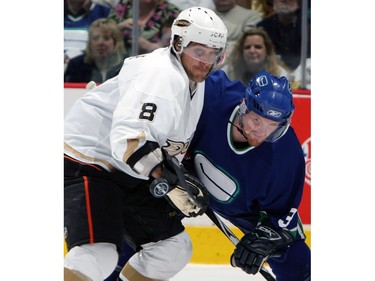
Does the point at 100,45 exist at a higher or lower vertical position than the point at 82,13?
lower

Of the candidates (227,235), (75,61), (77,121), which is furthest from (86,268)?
(75,61)

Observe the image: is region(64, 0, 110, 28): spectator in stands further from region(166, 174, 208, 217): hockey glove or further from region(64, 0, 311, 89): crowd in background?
region(166, 174, 208, 217): hockey glove

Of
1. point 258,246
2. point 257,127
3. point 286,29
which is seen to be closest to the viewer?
point 257,127

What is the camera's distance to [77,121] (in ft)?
8.71

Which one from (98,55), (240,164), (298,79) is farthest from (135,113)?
(298,79)

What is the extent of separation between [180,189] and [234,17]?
33.0 inches

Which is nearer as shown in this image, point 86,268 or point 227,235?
point 86,268

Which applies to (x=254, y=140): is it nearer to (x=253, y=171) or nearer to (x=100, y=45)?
(x=253, y=171)

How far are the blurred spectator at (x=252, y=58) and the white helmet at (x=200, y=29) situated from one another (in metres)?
0.48

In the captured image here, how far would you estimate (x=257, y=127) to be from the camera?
267 centimetres

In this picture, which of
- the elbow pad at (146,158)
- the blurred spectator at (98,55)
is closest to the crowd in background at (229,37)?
the blurred spectator at (98,55)
